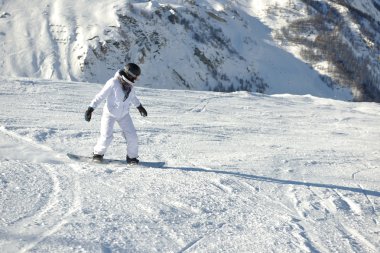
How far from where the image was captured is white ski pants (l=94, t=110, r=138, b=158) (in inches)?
231

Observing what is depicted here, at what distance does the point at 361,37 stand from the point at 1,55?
35.3m

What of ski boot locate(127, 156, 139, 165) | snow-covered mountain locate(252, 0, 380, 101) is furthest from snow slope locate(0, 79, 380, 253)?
snow-covered mountain locate(252, 0, 380, 101)

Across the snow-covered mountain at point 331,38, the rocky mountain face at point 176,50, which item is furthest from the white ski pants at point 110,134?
the snow-covered mountain at point 331,38

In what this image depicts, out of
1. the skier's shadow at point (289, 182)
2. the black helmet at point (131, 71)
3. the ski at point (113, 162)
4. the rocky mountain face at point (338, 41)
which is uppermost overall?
the black helmet at point (131, 71)

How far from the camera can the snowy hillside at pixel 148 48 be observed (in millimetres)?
31250

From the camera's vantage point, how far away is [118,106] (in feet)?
19.1

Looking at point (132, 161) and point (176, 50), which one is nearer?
point (132, 161)

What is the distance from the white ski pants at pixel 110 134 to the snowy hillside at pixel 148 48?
81.0 feet

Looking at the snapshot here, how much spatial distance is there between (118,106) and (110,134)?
38cm

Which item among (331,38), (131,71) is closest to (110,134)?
(131,71)

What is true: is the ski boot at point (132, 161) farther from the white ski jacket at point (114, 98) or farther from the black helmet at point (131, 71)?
the black helmet at point (131, 71)

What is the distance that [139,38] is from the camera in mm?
34531

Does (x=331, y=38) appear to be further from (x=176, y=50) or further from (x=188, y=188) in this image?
(x=188, y=188)

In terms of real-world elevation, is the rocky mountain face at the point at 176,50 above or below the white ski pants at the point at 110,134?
below
